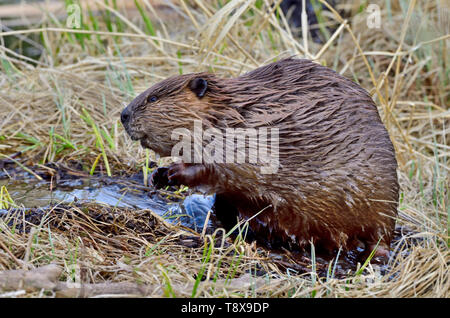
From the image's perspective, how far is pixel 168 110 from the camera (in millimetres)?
3025

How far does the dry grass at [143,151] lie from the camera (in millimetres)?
2506

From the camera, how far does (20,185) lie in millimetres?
3779

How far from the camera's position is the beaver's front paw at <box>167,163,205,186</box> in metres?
2.97

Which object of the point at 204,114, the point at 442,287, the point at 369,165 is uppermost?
the point at 204,114

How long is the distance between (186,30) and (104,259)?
417cm

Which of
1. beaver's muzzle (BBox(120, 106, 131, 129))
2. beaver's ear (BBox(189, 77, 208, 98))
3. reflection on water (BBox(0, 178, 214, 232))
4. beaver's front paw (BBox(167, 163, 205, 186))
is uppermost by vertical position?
beaver's ear (BBox(189, 77, 208, 98))

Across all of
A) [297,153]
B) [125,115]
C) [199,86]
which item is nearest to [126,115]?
[125,115]

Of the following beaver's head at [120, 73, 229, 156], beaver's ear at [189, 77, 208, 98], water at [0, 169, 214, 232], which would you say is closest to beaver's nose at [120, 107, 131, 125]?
beaver's head at [120, 73, 229, 156]

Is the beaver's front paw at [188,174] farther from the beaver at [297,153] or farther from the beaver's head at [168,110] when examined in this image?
the beaver's head at [168,110]

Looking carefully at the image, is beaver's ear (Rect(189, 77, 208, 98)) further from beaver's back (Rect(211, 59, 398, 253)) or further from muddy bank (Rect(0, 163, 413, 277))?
muddy bank (Rect(0, 163, 413, 277))

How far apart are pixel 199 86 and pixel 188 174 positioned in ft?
1.36

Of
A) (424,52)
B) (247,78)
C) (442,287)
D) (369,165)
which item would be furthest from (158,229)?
(424,52)
